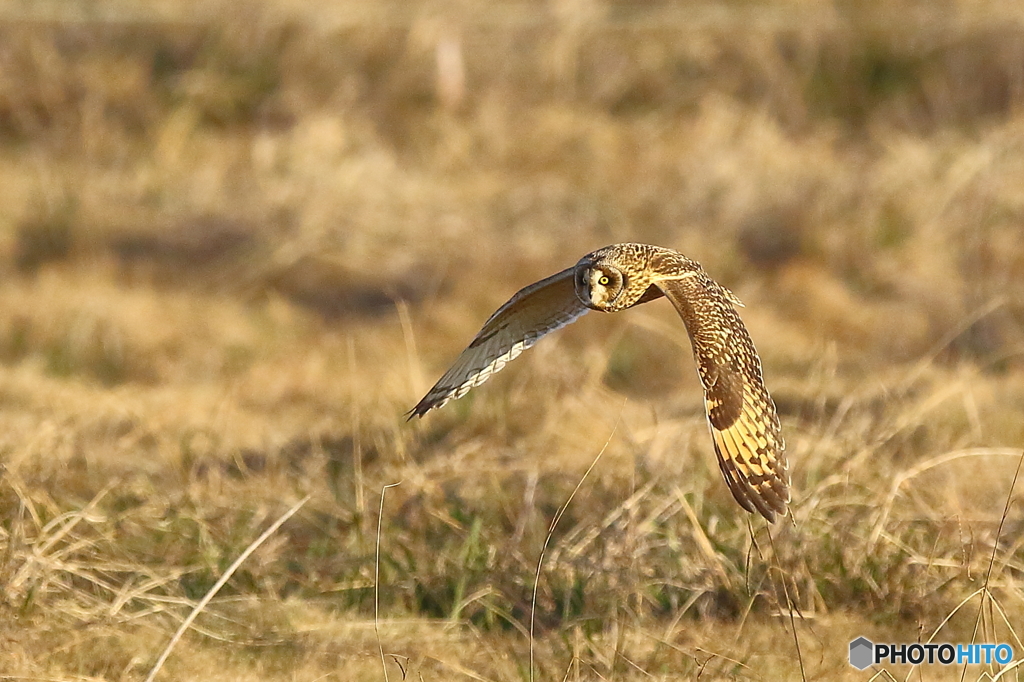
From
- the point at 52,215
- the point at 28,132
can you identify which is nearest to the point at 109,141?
the point at 28,132

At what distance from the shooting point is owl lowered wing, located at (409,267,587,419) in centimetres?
238

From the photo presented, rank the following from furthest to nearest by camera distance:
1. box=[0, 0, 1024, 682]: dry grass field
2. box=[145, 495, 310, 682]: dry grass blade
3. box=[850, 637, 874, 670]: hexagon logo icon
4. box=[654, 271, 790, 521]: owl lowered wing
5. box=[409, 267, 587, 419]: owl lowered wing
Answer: box=[0, 0, 1024, 682]: dry grass field, box=[850, 637, 874, 670]: hexagon logo icon, box=[409, 267, 587, 419]: owl lowered wing, box=[145, 495, 310, 682]: dry grass blade, box=[654, 271, 790, 521]: owl lowered wing

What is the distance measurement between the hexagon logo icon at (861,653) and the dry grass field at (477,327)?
42 mm

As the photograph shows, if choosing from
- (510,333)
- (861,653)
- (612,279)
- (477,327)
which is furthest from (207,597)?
(477,327)

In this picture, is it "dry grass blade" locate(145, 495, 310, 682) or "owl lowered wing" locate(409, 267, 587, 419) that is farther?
"owl lowered wing" locate(409, 267, 587, 419)

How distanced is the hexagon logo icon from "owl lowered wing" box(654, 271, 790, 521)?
71 cm

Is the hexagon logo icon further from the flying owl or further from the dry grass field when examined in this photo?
the flying owl

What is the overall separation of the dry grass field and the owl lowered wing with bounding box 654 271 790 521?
0.24 meters

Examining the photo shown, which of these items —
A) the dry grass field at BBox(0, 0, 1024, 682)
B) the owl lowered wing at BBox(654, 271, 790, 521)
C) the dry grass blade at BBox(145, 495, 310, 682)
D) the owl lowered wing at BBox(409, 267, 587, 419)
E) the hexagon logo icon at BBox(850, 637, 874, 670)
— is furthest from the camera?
the dry grass field at BBox(0, 0, 1024, 682)

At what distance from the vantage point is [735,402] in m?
2.05

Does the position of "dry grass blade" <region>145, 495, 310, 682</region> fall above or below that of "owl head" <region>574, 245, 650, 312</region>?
below

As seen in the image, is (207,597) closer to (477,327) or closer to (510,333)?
(510,333)

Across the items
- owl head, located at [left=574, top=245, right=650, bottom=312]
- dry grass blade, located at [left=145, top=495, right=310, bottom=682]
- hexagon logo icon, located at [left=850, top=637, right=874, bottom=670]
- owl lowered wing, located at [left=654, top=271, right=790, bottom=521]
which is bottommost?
hexagon logo icon, located at [left=850, top=637, right=874, bottom=670]

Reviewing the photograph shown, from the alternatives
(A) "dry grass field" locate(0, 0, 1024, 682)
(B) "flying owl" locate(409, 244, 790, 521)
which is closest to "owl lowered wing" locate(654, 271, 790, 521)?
(B) "flying owl" locate(409, 244, 790, 521)
